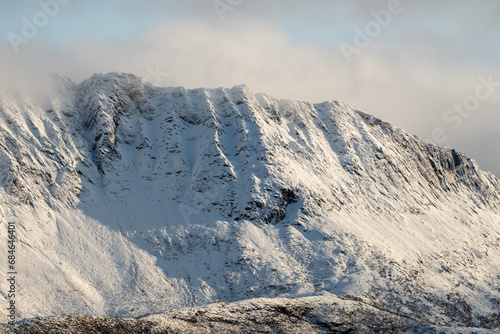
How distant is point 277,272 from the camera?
337 feet

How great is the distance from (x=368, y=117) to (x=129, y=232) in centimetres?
8139

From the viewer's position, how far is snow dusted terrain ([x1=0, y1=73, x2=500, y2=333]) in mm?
96250

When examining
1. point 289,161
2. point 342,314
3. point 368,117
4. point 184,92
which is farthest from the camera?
point 368,117

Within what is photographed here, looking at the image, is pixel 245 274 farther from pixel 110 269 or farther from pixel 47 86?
pixel 47 86

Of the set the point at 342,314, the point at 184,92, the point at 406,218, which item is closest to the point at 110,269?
the point at 342,314

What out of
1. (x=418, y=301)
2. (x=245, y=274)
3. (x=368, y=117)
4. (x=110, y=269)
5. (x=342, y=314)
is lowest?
(x=110, y=269)

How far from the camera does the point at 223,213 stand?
378 ft

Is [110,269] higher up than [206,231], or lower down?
lower down

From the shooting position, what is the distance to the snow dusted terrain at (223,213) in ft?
316

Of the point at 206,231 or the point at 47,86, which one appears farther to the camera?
the point at 47,86

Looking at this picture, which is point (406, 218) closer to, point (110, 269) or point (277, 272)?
point (277, 272)

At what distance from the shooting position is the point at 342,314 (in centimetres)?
8231

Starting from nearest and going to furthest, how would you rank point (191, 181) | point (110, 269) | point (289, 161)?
point (110, 269) < point (191, 181) < point (289, 161)

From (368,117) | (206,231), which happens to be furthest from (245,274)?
(368,117)
